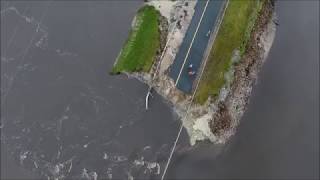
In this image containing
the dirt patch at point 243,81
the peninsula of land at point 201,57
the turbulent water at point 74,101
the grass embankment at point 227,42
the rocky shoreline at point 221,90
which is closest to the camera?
the turbulent water at point 74,101

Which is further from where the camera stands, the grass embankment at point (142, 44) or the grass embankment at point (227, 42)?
the grass embankment at point (142, 44)

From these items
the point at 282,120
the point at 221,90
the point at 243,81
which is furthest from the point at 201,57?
the point at 282,120

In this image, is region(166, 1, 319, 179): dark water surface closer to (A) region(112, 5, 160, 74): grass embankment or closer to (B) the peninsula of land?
(B) the peninsula of land

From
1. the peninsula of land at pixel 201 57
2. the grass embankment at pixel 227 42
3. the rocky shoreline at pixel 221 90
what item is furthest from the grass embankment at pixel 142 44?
the grass embankment at pixel 227 42

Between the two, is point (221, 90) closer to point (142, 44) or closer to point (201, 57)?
point (201, 57)

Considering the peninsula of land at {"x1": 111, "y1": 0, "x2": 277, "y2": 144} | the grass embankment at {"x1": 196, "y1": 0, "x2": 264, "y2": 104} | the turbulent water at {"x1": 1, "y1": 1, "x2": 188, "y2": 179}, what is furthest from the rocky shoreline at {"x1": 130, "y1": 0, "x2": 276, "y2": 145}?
the turbulent water at {"x1": 1, "y1": 1, "x2": 188, "y2": 179}

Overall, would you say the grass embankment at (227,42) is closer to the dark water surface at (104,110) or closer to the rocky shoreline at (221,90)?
the rocky shoreline at (221,90)
